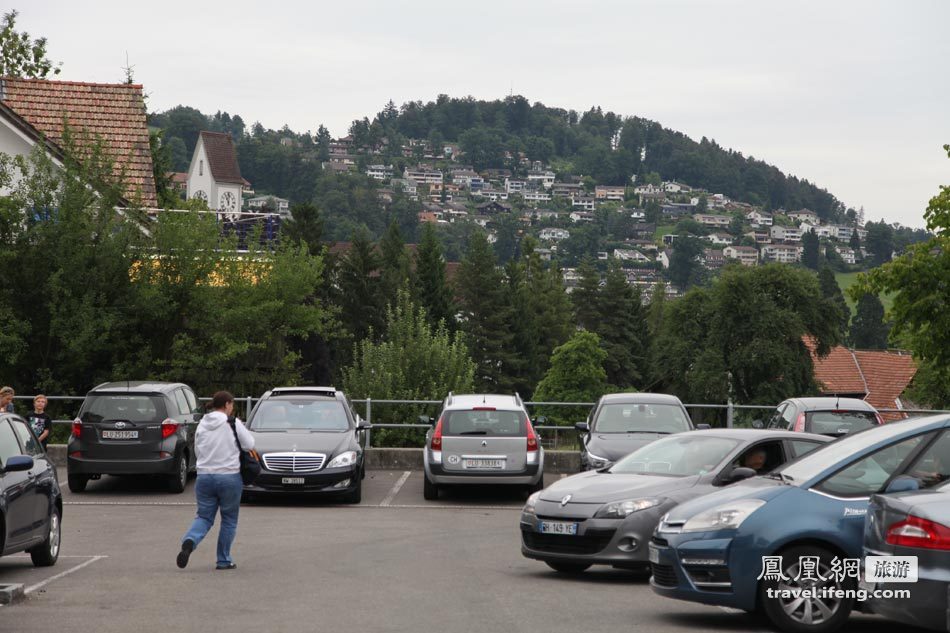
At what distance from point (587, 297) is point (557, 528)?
120915mm

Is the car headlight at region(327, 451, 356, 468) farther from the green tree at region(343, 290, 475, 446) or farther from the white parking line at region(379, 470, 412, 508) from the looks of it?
the green tree at region(343, 290, 475, 446)

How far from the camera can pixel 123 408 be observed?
2172cm

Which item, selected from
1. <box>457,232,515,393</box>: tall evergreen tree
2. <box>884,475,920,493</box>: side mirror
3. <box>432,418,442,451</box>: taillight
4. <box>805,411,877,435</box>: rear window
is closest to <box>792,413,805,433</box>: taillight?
<box>805,411,877,435</box>: rear window

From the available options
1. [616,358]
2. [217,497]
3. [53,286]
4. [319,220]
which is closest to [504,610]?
[217,497]

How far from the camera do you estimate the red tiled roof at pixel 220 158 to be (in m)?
139

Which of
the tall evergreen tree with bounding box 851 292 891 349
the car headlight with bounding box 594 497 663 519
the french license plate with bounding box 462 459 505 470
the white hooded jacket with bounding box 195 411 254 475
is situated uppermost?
the white hooded jacket with bounding box 195 411 254 475

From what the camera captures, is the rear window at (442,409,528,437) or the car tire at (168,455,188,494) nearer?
the rear window at (442,409,528,437)

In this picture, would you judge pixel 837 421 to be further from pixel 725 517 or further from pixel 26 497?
pixel 26 497

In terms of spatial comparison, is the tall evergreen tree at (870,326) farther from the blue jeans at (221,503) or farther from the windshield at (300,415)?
the blue jeans at (221,503)

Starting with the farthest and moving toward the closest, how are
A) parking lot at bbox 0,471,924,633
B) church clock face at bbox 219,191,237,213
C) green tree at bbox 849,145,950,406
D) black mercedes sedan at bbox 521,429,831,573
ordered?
church clock face at bbox 219,191,237,213 < green tree at bbox 849,145,950,406 < black mercedes sedan at bbox 521,429,831,573 < parking lot at bbox 0,471,924,633

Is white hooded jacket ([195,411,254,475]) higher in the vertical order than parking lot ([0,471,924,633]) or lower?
higher

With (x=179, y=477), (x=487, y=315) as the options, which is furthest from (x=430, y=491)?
(x=487, y=315)

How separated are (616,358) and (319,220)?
3073cm

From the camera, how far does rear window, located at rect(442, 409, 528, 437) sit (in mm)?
21312
